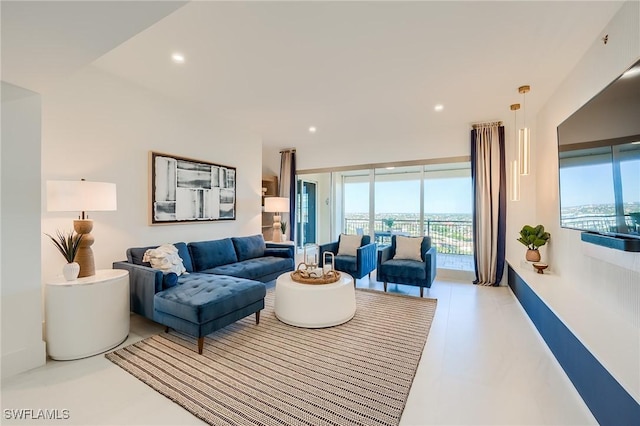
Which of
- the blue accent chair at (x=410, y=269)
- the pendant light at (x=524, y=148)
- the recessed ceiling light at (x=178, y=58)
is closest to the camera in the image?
the recessed ceiling light at (x=178, y=58)

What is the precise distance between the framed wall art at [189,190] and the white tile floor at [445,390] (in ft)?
5.24

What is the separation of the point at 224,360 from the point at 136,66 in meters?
3.01

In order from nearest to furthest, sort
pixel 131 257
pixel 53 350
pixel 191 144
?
1. pixel 53 350
2. pixel 131 257
3. pixel 191 144

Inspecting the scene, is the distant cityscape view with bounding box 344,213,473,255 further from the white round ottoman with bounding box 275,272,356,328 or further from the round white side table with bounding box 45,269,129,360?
the round white side table with bounding box 45,269,129,360

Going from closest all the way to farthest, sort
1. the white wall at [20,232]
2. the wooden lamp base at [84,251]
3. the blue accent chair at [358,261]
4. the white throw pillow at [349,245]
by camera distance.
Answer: the white wall at [20,232], the wooden lamp base at [84,251], the blue accent chair at [358,261], the white throw pillow at [349,245]

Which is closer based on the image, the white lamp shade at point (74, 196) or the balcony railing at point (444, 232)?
the white lamp shade at point (74, 196)

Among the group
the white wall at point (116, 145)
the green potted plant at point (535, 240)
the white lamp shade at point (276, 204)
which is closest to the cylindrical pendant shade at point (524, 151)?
the green potted plant at point (535, 240)

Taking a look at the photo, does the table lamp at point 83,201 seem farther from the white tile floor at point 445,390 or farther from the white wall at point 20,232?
the white tile floor at point 445,390

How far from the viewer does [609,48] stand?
6.85ft

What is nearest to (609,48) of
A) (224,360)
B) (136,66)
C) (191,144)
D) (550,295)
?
(550,295)

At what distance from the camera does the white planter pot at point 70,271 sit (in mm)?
2348

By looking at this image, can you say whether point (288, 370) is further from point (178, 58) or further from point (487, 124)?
point (487, 124)

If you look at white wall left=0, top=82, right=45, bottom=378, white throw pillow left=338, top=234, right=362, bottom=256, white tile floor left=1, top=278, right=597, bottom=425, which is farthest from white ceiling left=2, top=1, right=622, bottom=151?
white tile floor left=1, top=278, right=597, bottom=425

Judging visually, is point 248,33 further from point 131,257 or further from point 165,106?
point 131,257
